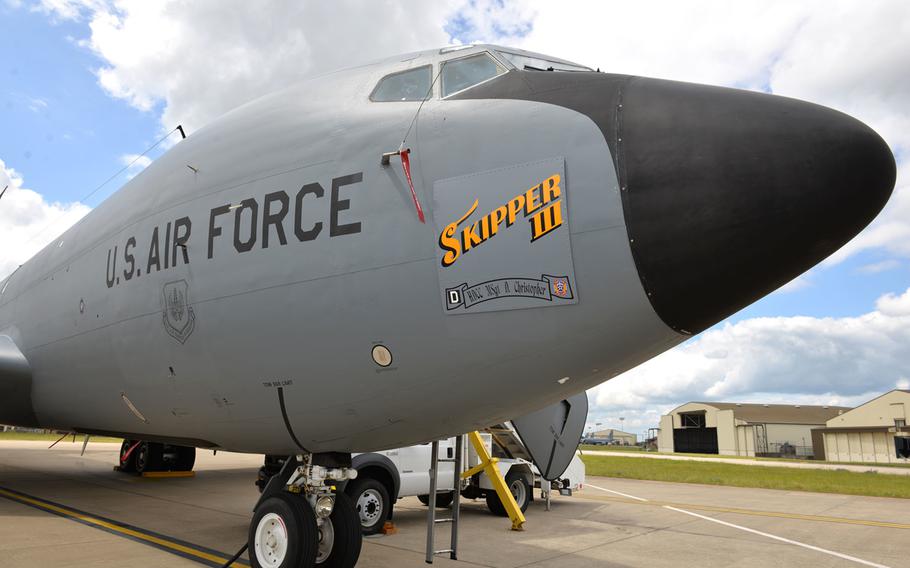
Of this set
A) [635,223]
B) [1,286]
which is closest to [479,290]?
[635,223]

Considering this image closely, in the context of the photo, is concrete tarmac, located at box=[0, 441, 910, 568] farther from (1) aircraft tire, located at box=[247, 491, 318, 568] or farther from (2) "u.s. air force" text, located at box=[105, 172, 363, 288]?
(2) "u.s. air force" text, located at box=[105, 172, 363, 288]

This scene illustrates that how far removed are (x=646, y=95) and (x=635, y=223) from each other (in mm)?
1039

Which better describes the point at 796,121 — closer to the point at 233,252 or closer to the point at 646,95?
the point at 646,95

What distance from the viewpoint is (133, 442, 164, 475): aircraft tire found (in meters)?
18.9

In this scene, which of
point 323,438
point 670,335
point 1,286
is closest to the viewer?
point 670,335

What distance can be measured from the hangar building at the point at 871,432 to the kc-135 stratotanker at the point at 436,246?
61.8m

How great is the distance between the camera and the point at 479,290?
4.69 meters

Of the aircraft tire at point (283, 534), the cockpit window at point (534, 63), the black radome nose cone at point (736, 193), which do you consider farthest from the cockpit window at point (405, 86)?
the aircraft tire at point (283, 534)

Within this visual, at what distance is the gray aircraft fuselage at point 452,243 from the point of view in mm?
4102

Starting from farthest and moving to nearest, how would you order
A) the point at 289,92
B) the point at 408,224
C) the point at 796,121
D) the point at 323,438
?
the point at 289,92, the point at 323,438, the point at 408,224, the point at 796,121

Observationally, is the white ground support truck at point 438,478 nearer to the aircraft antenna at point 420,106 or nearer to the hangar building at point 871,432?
the aircraft antenna at point 420,106

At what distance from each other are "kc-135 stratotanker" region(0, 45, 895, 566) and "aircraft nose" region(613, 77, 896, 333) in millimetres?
14

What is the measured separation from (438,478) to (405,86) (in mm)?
8777

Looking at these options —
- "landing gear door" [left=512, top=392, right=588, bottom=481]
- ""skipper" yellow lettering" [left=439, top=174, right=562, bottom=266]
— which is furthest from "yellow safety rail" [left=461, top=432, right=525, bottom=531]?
""skipper" yellow lettering" [left=439, top=174, right=562, bottom=266]
